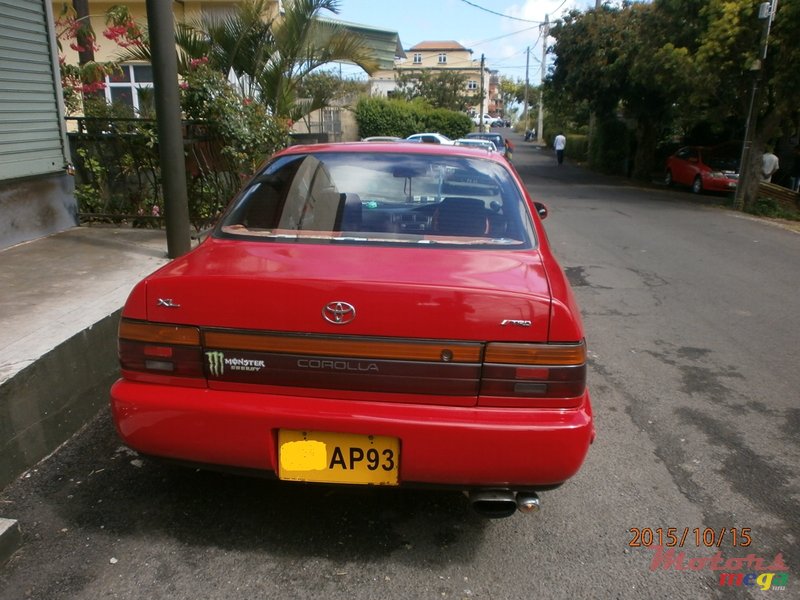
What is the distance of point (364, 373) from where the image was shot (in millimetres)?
2469

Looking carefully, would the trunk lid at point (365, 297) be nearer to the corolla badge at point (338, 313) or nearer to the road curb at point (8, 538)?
the corolla badge at point (338, 313)

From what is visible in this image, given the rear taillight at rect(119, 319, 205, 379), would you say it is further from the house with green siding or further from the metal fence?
the metal fence

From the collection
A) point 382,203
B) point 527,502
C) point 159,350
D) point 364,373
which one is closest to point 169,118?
point 382,203

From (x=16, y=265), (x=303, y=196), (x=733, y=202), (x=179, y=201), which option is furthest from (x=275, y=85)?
(x=733, y=202)

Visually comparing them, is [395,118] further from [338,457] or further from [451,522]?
[338,457]

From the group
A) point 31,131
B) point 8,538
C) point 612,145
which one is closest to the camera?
point 8,538

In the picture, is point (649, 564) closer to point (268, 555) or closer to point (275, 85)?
point (268, 555)

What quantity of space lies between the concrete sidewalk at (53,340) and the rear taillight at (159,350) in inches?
38.2

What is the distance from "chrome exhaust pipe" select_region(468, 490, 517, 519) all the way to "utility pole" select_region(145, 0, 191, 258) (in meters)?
4.45

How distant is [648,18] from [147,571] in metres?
18.9

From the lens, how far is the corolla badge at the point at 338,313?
244 cm

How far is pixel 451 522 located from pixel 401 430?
2.58 ft
